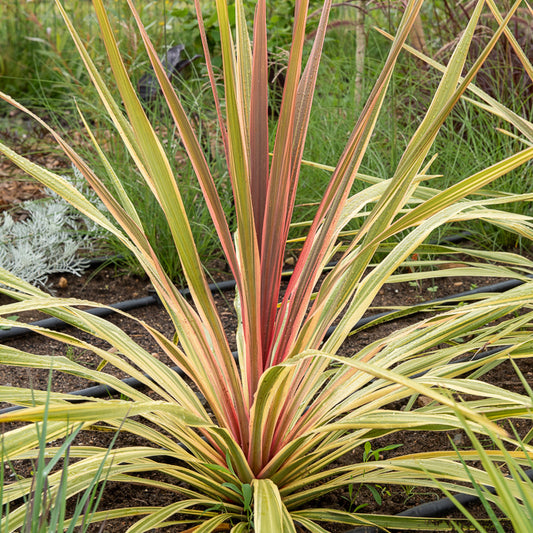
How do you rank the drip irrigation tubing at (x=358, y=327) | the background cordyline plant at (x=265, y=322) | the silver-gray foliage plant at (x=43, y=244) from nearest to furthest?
the background cordyline plant at (x=265, y=322) < the drip irrigation tubing at (x=358, y=327) < the silver-gray foliage plant at (x=43, y=244)

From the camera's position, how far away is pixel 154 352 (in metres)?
1.93

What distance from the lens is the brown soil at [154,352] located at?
1.29 metres

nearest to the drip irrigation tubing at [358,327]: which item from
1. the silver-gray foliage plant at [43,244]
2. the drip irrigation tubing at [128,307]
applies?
the drip irrigation tubing at [128,307]

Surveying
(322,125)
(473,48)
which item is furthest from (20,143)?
(473,48)

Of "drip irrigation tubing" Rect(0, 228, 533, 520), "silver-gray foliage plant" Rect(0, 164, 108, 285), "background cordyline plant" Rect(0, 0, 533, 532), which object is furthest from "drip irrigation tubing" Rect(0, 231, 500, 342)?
"background cordyline plant" Rect(0, 0, 533, 532)

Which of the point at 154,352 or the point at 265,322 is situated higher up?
the point at 154,352

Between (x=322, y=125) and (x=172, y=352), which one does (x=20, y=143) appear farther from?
(x=172, y=352)

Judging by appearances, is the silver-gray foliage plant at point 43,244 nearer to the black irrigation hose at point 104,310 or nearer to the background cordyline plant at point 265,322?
the black irrigation hose at point 104,310

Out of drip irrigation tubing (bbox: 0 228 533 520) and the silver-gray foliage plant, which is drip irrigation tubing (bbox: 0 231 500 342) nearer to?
drip irrigation tubing (bbox: 0 228 533 520)

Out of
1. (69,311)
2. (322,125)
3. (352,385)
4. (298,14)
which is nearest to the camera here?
(298,14)

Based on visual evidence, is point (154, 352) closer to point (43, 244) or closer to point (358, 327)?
point (358, 327)

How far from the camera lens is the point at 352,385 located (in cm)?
115

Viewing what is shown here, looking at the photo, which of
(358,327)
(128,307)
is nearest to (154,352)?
(128,307)

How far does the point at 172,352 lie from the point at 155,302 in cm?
114
